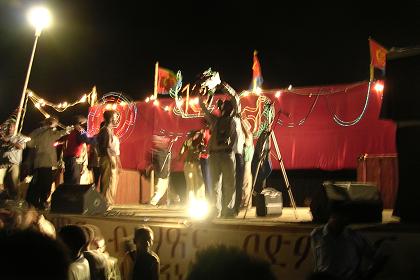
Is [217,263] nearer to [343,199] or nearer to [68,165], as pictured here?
[343,199]

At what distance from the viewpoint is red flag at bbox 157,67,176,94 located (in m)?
15.9

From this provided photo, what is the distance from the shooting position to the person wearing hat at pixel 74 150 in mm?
9672

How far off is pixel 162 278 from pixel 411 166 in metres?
4.10

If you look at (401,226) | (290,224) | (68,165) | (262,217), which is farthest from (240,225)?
(68,165)

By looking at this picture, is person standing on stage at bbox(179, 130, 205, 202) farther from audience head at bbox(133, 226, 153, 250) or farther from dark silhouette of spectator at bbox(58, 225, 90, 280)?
dark silhouette of spectator at bbox(58, 225, 90, 280)

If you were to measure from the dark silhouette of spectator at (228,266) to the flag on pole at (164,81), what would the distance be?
14.2m

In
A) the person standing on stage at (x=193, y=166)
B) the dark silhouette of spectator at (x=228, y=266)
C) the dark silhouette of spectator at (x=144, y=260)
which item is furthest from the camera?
the person standing on stage at (x=193, y=166)

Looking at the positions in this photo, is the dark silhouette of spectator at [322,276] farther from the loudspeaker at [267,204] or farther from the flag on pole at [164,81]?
the flag on pole at [164,81]

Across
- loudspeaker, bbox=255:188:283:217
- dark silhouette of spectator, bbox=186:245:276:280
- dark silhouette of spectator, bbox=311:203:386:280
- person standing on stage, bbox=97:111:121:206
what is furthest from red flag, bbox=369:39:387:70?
dark silhouette of spectator, bbox=186:245:276:280

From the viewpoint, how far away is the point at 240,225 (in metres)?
6.81

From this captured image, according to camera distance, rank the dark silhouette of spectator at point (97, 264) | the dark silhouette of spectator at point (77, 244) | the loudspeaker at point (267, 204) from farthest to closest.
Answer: the loudspeaker at point (267, 204) < the dark silhouette of spectator at point (97, 264) < the dark silhouette of spectator at point (77, 244)

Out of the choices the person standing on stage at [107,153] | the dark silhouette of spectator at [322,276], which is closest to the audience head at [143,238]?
the dark silhouette of spectator at [322,276]

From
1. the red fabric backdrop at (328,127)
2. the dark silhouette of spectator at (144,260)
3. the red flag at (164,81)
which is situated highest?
the red flag at (164,81)

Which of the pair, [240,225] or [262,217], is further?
[262,217]
